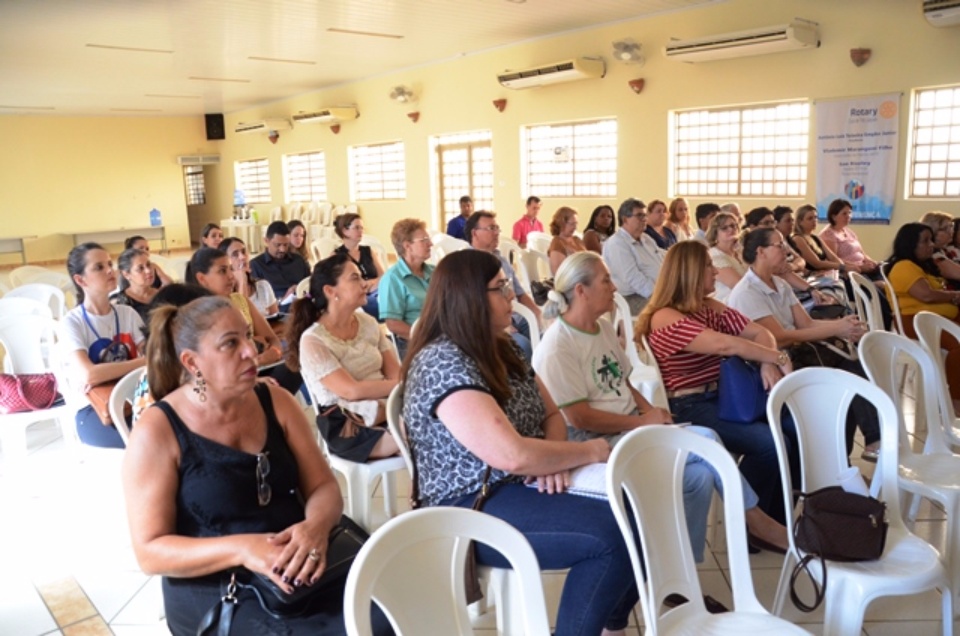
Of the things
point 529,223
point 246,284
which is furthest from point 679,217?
point 246,284

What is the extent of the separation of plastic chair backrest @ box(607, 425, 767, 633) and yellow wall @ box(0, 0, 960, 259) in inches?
244

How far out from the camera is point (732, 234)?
15.7ft

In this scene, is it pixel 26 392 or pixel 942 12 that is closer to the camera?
pixel 26 392

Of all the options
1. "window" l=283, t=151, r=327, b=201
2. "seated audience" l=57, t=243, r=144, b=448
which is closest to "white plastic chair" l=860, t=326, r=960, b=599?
"seated audience" l=57, t=243, r=144, b=448

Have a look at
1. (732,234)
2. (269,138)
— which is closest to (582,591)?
(732,234)

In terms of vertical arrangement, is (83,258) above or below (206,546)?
above

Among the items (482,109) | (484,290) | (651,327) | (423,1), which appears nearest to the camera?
(484,290)

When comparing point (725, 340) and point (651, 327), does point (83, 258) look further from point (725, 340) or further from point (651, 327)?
point (725, 340)

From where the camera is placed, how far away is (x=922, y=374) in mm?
2689

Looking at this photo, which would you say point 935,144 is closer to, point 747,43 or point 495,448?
point 747,43

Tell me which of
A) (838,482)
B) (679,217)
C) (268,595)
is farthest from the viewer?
(679,217)

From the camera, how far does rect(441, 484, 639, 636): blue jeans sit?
182cm

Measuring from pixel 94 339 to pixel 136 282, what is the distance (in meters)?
0.60

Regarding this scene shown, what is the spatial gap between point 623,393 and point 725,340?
18.9 inches
